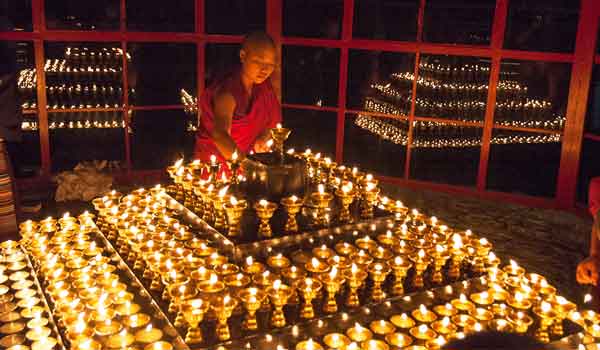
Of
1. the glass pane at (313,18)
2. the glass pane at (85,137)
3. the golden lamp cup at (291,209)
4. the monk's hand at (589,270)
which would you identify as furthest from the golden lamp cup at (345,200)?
the glass pane at (313,18)

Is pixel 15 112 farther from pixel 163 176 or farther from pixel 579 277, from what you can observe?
pixel 579 277

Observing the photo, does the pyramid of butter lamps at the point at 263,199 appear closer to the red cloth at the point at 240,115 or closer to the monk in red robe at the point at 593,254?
the red cloth at the point at 240,115

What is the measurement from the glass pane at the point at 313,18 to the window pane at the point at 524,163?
4.15 metres

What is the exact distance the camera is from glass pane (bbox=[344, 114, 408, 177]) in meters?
7.98

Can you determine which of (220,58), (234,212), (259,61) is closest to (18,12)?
(220,58)

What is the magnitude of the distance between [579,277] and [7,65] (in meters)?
4.70

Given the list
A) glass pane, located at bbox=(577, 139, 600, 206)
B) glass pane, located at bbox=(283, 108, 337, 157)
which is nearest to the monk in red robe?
glass pane, located at bbox=(577, 139, 600, 206)

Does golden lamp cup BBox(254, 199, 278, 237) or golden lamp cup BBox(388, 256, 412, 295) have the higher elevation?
golden lamp cup BBox(254, 199, 278, 237)

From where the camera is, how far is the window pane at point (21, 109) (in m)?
4.91

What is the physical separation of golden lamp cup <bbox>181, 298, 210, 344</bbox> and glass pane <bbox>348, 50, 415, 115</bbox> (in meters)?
6.97

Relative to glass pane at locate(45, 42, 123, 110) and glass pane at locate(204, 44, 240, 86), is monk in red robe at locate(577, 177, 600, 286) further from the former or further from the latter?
glass pane at locate(204, 44, 240, 86)

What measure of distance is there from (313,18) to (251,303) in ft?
38.6

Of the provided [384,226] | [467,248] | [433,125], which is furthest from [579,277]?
[433,125]

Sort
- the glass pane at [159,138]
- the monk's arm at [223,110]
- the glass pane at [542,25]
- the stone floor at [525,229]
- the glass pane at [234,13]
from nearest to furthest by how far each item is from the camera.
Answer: the monk's arm at [223,110] < the stone floor at [525,229] < the glass pane at [159,138] < the glass pane at [542,25] < the glass pane at [234,13]
